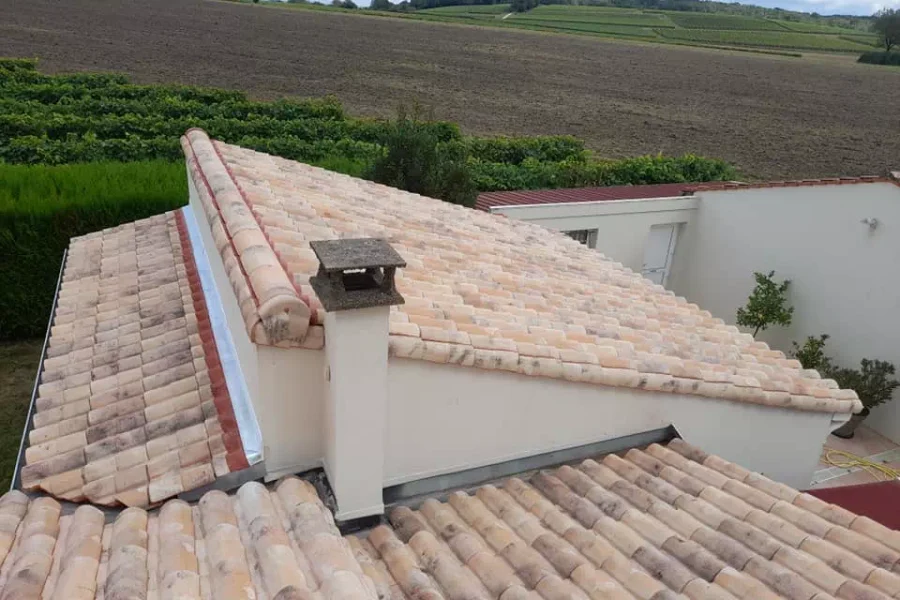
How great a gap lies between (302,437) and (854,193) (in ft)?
37.7

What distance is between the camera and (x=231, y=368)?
4973 millimetres

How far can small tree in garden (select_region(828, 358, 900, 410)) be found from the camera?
1097 cm

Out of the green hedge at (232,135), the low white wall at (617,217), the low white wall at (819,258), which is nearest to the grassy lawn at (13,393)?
the green hedge at (232,135)

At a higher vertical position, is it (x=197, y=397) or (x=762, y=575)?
(x=197, y=397)

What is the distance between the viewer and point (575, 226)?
1392 centimetres

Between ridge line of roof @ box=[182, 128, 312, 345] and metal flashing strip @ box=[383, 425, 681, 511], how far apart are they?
58.6 inches

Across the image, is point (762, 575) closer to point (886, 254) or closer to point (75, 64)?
point (886, 254)

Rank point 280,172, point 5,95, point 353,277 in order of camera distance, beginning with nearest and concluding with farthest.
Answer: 1. point 353,277
2. point 280,172
3. point 5,95

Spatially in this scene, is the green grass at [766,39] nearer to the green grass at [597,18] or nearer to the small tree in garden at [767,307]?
the green grass at [597,18]

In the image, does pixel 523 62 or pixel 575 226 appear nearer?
pixel 575 226

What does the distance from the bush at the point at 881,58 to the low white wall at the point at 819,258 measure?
308ft

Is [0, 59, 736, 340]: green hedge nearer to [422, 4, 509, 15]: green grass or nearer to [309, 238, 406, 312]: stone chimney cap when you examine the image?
[309, 238, 406, 312]: stone chimney cap

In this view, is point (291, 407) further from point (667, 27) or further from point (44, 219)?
point (667, 27)

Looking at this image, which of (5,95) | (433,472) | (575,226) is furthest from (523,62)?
(433,472)
